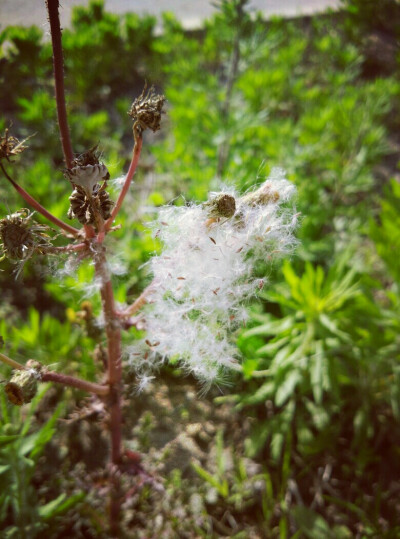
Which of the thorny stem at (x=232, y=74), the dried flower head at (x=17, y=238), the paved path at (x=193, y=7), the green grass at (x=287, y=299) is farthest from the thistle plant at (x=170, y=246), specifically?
the paved path at (x=193, y=7)

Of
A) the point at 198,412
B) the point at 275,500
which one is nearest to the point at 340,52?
the point at 198,412

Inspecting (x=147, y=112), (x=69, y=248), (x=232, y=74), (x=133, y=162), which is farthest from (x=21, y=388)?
(x=232, y=74)

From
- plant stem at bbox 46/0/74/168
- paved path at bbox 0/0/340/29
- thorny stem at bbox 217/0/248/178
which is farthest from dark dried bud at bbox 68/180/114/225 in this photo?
paved path at bbox 0/0/340/29

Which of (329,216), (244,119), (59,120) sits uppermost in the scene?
(244,119)

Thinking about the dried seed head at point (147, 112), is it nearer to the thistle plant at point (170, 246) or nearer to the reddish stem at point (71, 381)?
the thistle plant at point (170, 246)

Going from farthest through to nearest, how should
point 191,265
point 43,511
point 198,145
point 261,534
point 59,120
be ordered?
point 198,145
point 261,534
point 43,511
point 191,265
point 59,120

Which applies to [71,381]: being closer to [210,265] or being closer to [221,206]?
[210,265]

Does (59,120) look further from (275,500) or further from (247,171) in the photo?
(275,500)
